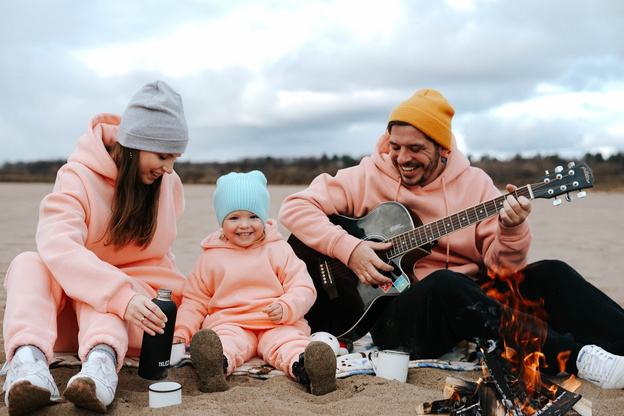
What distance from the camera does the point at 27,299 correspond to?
2.69 metres

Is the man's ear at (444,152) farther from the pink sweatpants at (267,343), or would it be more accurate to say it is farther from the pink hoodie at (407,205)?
the pink sweatpants at (267,343)

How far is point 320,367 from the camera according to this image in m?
2.72

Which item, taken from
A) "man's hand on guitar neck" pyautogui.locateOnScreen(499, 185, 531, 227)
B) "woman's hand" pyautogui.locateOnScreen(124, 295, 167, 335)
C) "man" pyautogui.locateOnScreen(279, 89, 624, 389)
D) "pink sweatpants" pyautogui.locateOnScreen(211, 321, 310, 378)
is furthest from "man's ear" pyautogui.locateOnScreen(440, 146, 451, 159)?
"woman's hand" pyautogui.locateOnScreen(124, 295, 167, 335)

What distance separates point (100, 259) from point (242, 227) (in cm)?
79

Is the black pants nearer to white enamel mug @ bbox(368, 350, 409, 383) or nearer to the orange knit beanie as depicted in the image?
white enamel mug @ bbox(368, 350, 409, 383)

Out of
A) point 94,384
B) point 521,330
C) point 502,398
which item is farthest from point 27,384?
point 521,330

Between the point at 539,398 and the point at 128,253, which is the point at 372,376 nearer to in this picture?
the point at 539,398

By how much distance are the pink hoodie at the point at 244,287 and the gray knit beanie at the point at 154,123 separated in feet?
2.31

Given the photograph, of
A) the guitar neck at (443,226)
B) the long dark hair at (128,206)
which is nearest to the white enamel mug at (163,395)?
the long dark hair at (128,206)

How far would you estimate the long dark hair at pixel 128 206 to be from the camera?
10.3 feet

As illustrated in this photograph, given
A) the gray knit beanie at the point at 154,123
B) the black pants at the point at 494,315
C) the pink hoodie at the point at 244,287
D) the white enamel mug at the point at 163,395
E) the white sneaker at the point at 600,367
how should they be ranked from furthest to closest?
the pink hoodie at the point at 244,287 < the gray knit beanie at the point at 154,123 < the black pants at the point at 494,315 < the white sneaker at the point at 600,367 < the white enamel mug at the point at 163,395

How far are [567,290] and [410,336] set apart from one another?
0.86m

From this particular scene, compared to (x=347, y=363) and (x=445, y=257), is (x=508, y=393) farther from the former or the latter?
(x=445, y=257)

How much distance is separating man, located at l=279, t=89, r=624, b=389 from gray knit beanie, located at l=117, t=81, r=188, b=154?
942 millimetres
